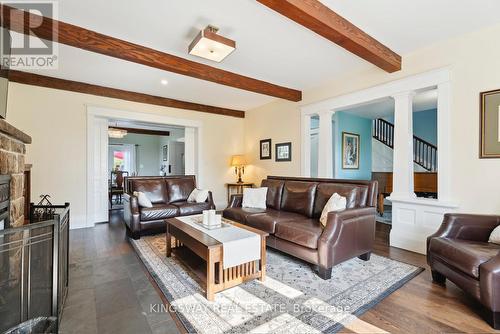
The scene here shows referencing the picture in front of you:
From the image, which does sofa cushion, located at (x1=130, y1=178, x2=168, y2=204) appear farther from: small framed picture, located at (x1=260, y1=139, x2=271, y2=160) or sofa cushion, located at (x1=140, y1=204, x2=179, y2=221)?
small framed picture, located at (x1=260, y1=139, x2=271, y2=160)

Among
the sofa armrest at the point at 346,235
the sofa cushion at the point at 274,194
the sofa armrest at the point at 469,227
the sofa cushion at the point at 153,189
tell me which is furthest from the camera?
the sofa cushion at the point at 153,189

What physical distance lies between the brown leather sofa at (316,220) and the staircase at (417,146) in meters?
4.27

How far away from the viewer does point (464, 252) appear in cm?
187

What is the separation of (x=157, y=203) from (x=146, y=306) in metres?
2.50

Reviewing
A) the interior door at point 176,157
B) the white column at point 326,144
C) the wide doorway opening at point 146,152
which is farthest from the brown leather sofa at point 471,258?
the wide doorway opening at point 146,152

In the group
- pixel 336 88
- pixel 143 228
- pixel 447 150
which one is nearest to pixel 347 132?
pixel 336 88

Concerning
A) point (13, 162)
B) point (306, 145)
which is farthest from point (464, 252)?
point (13, 162)

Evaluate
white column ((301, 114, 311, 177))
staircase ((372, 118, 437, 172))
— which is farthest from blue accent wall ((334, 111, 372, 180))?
white column ((301, 114, 311, 177))

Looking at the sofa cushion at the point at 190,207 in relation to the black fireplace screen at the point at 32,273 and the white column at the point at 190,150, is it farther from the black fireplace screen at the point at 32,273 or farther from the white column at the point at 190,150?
the black fireplace screen at the point at 32,273

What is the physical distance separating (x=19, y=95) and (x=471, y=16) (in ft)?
20.4

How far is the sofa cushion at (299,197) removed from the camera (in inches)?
128

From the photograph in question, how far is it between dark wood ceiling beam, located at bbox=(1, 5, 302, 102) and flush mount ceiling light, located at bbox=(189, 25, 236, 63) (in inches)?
24.9

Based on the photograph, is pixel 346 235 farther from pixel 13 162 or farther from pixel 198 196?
pixel 13 162

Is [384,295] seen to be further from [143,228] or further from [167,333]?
[143,228]
